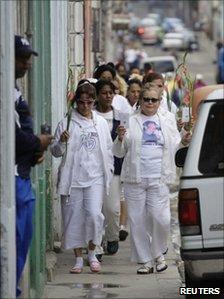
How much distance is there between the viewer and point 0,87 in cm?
908

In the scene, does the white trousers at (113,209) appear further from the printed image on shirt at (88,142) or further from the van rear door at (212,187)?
the van rear door at (212,187)

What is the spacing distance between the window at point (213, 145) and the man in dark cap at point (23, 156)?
1.21 meters

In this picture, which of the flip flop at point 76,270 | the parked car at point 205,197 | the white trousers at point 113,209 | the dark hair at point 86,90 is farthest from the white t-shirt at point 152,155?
the parked car at point 205,197

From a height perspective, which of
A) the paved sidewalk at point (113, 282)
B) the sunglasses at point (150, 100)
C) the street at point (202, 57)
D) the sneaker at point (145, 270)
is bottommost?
the paved sidewalk at point (113, 282)

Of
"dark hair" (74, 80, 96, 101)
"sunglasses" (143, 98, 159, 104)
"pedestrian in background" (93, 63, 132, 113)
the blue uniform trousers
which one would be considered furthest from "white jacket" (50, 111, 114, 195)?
the blue uniform trousers

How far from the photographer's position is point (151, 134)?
1288cm

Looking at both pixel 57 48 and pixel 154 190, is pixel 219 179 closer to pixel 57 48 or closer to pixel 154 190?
pixel 154 190

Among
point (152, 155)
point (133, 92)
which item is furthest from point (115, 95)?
point (152, 155)

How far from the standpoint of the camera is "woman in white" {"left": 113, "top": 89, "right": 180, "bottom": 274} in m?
12.8

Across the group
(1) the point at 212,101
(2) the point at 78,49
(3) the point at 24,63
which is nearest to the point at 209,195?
(1) the point at 212,101

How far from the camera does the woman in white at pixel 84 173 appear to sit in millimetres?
12688

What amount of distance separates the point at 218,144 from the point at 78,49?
336 inches

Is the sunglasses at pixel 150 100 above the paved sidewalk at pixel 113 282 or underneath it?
above

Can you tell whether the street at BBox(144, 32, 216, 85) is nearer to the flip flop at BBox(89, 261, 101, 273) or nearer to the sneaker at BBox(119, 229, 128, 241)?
the sneaker at BBox(119, 229, 128, 241)
